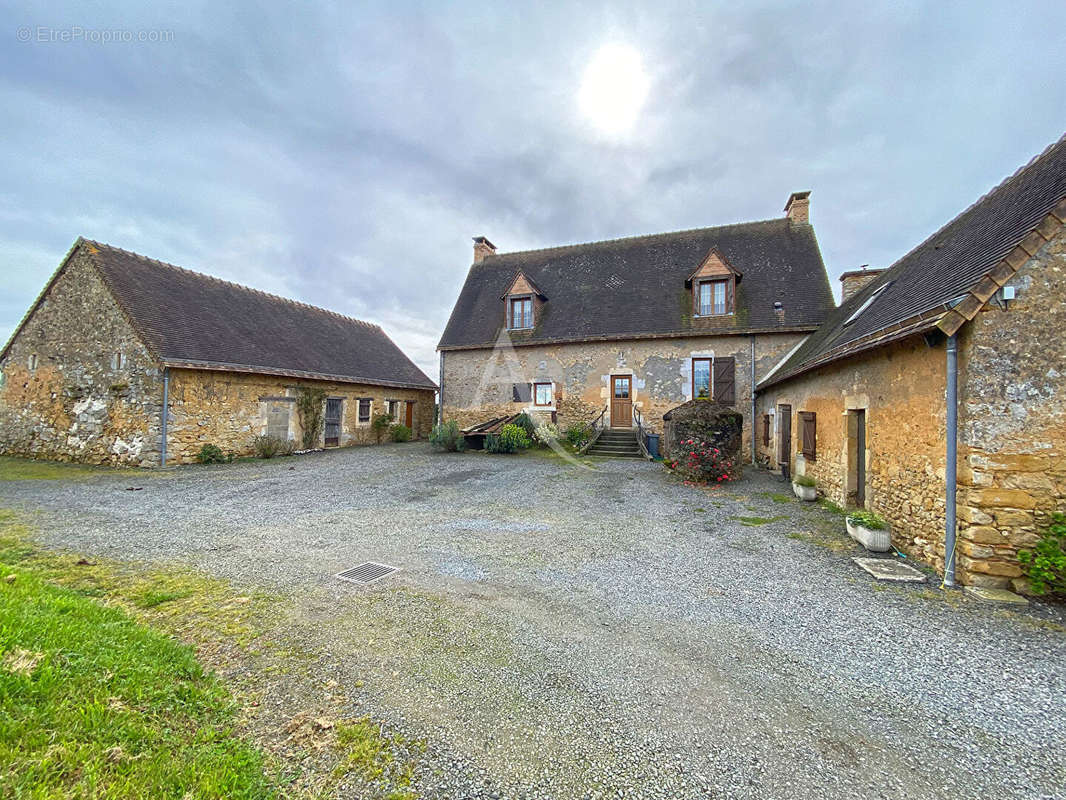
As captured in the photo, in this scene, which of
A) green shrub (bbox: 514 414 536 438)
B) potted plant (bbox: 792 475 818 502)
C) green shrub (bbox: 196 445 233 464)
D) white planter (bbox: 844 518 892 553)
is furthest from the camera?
green shrub (bbox: 514 414 536 438)

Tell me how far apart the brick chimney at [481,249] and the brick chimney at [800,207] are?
13.1 meters

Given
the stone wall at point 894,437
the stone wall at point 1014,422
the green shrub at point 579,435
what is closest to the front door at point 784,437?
the stone wall at point 894,437

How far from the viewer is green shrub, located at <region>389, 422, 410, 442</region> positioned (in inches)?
819

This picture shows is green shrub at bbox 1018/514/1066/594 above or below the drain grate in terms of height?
above

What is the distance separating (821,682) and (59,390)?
20585 mm

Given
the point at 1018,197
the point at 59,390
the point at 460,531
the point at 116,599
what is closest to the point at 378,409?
the point at 59,390

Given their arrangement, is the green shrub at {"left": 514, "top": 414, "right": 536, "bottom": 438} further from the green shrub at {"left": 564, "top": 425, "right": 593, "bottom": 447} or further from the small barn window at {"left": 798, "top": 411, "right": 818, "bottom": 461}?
the small barn window at {"left": 798, "top": 411, "right": 818, "bottom": 461}

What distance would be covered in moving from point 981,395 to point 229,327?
19.5 meters

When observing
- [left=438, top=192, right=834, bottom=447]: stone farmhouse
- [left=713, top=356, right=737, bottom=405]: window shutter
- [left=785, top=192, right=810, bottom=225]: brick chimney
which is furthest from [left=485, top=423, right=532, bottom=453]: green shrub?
[left=785, top=192, right=810, bottom=225]: brick chimney

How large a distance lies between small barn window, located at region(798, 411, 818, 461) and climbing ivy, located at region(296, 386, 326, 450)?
1597 cm

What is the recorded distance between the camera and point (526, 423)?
1755cm

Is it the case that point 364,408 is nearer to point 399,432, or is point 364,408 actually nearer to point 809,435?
point 399,432

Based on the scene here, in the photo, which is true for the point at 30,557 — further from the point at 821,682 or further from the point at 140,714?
the point at 821,682

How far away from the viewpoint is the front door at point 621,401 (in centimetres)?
1677
